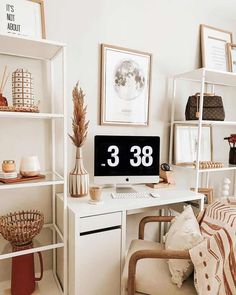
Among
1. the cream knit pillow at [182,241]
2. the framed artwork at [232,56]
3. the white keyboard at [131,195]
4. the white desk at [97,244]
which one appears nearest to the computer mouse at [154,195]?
the white keyboard at [131,195]

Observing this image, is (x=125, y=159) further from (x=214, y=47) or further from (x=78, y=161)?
(x=214, y=47)

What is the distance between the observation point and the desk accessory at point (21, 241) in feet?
4.96

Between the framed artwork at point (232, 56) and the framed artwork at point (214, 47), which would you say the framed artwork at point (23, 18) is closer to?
the framed artwork at point (214, 47)

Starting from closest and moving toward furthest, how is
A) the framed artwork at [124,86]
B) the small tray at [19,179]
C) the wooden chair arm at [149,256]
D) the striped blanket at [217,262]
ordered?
the striped blanket at [217,262] → the wooden chair arm at [149,256] → the small tray at [19,179] → the framed artwork at [124,86]

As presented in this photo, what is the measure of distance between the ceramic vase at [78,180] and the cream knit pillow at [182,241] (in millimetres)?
666

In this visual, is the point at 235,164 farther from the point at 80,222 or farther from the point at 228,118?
the point at 80,222

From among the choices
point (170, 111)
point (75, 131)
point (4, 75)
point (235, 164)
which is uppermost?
point (4, 75)

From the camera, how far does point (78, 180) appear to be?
176 centimetres

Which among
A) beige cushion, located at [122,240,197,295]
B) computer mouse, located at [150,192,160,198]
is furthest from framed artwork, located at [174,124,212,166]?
beige cushion, located at [122,240,197,295]

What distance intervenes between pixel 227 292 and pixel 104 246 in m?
0.73

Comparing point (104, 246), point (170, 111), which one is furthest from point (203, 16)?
point (104, 246)

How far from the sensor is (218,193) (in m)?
2.77

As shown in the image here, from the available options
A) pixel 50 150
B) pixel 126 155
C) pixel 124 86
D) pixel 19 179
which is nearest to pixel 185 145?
pixel 126 155

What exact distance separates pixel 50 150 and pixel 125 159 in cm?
58
